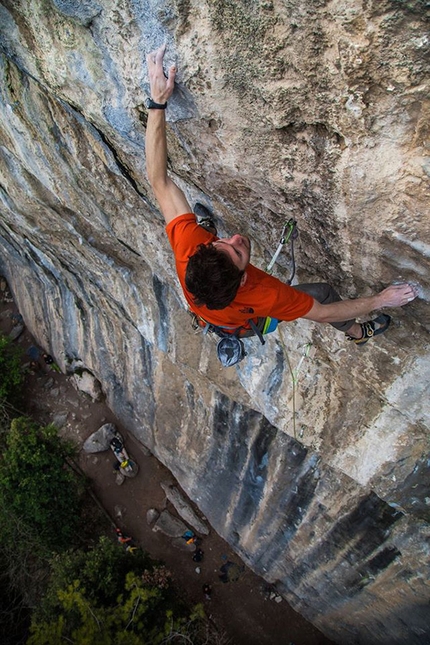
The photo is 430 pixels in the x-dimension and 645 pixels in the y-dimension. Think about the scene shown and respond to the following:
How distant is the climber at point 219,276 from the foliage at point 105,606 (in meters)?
4.51

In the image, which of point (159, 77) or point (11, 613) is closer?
point (159, 77)

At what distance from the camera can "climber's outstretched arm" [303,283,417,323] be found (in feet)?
7.77

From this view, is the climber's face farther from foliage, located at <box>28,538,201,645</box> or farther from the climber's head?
foliage, located at <box>28,538,201,645</box>

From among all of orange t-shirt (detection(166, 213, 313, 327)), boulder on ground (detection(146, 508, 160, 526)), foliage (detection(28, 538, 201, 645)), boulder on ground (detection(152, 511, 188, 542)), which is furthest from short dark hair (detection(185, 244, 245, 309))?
boulder on ground (detection(146, 508, 160, 526))

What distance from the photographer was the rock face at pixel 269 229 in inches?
72.0

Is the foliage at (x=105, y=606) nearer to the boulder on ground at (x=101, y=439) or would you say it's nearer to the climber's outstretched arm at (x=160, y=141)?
the boulder on ground at (x=101, y=439)

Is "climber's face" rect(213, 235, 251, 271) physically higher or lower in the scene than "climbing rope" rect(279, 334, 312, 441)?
higher

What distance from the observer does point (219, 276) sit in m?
2.16

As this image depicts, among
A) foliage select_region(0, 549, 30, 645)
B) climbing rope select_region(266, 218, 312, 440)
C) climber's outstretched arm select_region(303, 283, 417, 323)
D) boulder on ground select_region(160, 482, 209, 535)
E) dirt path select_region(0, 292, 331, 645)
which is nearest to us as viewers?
climber's outstretched arm select_region(303, 283, 417, 323)

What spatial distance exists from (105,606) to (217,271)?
5.63 metres

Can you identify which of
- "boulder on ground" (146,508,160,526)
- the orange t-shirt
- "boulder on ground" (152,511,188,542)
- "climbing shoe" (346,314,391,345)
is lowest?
"boulder on ground" (152,511,188,542)

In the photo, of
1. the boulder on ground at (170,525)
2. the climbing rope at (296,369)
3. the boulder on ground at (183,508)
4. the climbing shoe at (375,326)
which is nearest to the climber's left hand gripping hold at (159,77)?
the climbing shoe at (375,326)

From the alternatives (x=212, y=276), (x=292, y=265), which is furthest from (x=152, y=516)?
(x=212, y=276)

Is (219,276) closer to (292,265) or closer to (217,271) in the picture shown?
(217,271)
